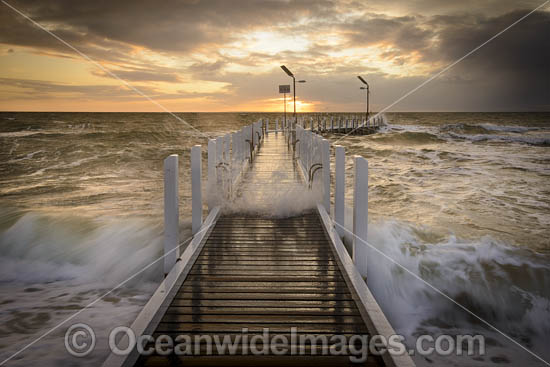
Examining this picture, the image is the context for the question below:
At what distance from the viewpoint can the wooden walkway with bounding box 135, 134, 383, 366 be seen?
2.73m

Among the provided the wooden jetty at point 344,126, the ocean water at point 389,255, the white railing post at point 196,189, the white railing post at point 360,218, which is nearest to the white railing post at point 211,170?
the white railing post at point 196,189

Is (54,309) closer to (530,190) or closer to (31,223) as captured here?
(31,223)

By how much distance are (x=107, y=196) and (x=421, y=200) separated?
13264mm

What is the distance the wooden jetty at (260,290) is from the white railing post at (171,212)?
12mm

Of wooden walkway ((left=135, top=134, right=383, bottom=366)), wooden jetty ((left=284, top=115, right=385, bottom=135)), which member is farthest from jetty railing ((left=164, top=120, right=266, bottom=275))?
wooden jetty ((left=284, top=115, right=385, bottom=135))

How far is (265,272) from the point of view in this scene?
422 centimetres

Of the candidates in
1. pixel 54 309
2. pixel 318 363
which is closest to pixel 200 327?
pixel 318 363

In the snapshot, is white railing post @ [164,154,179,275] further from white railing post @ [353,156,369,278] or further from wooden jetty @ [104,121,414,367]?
white railing post @ [353,156,369,278]

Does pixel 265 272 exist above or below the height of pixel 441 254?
above

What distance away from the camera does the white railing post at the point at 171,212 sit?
4.20 meters

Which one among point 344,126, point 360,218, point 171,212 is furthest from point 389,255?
point 344,126

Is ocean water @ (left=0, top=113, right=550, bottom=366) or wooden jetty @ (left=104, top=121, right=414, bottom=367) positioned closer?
wooden jetty @ (left=104, top=121, right=414, bottom=367)

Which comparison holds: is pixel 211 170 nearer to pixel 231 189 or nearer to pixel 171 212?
pixel 231 189

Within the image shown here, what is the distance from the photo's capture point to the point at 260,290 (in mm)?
3766
